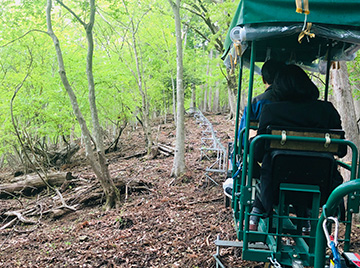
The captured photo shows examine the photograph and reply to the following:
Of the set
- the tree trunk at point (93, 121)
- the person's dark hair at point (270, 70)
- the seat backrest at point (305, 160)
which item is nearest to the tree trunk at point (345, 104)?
the person's dark hair at point (270, 70)

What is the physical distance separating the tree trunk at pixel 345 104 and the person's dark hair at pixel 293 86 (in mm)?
2813

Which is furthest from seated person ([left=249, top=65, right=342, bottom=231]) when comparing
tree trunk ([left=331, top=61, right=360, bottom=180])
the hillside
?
tree trunk ([left=331, top=61, right=360, bottom=180])

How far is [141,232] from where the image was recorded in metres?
6.07

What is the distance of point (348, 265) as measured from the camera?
1.79 m

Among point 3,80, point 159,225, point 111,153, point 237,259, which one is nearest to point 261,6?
point 237,259

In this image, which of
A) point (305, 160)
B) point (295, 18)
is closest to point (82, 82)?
point (295, 18)

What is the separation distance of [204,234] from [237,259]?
121 centimetres

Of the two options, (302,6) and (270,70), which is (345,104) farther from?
(302,6)

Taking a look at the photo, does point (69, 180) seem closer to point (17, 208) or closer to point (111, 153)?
point (17, 208)

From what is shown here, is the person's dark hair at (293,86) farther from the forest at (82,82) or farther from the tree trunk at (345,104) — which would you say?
the tree trunk at (345,104)

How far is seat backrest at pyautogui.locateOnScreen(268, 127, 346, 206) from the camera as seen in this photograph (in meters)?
2.59

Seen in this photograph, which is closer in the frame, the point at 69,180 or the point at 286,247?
the point at 286,247

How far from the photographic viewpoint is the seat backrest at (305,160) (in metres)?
2.59

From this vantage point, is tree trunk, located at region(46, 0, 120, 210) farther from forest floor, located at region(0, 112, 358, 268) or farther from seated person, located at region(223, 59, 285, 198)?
seated person, located at region(223, 59, 285, 198)
